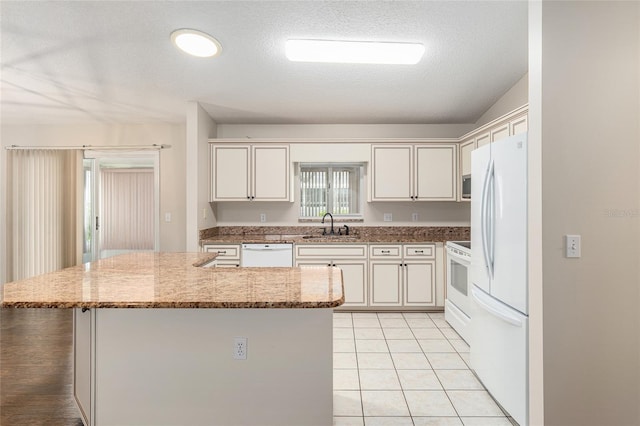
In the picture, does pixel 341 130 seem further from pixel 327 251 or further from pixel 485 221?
pixel 485 221

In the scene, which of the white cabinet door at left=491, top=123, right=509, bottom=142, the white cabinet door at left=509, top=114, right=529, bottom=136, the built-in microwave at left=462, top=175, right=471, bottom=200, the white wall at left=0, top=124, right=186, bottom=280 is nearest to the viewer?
the white cabinet door at left=509, top=114, right=529, bottom=136

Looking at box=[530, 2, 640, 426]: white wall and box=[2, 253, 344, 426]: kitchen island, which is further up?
box=[530, 2, 640, 426]: white wall

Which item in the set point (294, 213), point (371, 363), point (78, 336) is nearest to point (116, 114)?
point (294, 213)

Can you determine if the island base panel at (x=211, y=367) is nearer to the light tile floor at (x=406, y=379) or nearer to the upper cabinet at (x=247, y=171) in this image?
the light tile floor at (x=406, y=379)

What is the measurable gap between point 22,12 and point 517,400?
161 inches

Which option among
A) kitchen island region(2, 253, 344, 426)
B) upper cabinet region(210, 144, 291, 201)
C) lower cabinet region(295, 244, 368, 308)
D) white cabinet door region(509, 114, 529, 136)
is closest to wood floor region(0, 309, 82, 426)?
kitchen island region(2, 253, 344, 426)

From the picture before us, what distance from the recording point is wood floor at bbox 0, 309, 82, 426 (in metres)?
1.88

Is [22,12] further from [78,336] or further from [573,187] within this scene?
[573,187]

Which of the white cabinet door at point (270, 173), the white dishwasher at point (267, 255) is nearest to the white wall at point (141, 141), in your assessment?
the white cabinet door at point (270, 173)

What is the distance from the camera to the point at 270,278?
1791 millimetres

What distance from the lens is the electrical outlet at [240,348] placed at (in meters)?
1.56

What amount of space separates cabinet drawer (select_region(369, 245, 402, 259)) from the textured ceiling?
168 centimetres

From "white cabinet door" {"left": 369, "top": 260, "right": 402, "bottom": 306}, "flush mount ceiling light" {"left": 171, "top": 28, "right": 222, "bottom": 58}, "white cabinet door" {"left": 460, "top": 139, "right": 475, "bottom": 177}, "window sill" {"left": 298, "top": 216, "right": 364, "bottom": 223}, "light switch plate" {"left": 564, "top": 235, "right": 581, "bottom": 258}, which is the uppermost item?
"flush mount ceiling light" {"left": 171, "top": 28, "right": 222, "bottom": 58}

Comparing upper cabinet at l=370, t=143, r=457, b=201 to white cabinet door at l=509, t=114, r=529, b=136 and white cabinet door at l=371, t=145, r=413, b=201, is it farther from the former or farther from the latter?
white cabinet door at l=509, t=114, r=529, b=136
